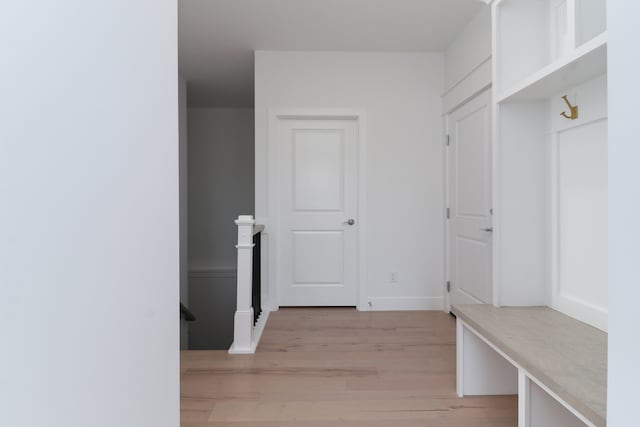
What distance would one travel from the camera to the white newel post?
8.77 ft

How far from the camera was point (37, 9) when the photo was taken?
0.56 metres

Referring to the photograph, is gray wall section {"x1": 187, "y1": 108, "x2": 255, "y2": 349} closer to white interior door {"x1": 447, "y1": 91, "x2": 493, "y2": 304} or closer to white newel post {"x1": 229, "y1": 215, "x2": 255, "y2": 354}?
white newel post {"x1": 229, "y1": 215, "x2": 255, "y2": 354}

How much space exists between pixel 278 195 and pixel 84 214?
3.15 meters

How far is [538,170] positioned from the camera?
6.35ft

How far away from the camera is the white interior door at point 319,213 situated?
3.85m

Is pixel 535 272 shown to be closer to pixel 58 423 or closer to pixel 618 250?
pixel 618 250

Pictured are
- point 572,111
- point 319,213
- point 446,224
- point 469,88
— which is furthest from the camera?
point 319,213

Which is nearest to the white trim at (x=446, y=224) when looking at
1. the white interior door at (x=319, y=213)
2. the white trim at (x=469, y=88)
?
the white trim at (x=469, y=88)

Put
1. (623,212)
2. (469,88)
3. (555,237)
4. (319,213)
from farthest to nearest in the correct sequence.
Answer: (319,213), (469,88), (555,237), (623,212)

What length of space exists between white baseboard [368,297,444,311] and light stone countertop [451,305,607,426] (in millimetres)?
1874

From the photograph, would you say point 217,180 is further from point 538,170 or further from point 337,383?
point 538,170

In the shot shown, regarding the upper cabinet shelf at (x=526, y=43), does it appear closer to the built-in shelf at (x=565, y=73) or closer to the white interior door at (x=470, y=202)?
the built-in shelf at (x=565, y=73)

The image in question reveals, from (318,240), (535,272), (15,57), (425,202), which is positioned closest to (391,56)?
(425,202)

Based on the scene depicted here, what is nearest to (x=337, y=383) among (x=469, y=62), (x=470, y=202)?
(x=470, y=202)
